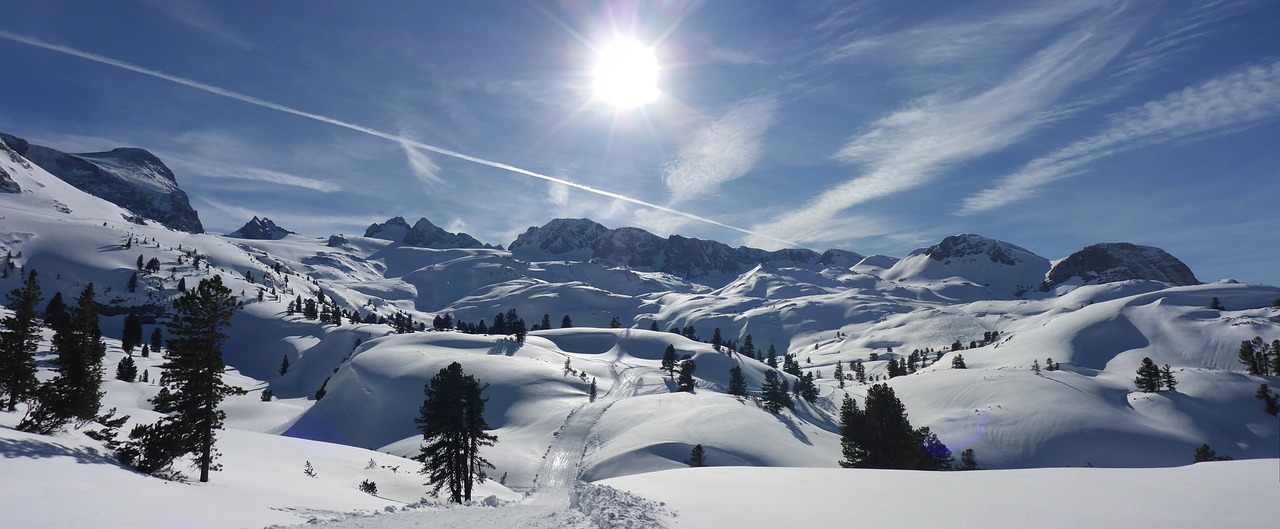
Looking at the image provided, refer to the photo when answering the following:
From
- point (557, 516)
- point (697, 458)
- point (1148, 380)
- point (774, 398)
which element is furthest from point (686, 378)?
point (557, 516)

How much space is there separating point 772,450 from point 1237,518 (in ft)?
161

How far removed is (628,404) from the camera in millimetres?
75125

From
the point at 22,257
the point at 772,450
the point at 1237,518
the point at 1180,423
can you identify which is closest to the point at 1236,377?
the point at 1180,423

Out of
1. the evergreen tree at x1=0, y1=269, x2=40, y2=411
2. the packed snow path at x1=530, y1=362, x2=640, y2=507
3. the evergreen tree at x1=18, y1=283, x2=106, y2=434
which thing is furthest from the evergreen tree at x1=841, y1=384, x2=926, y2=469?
the evergreen tree at x1=0, y1=269, x2=40, y2=411

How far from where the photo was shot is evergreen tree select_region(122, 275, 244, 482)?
20.2m

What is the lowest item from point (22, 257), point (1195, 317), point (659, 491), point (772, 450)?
point (772, 450)

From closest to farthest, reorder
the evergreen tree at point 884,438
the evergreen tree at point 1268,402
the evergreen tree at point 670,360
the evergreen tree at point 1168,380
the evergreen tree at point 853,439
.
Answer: the evergreen tree at point 884,438, the evergreen tree at point 853,439, the evergreen tree at point 1268,402, the evergreen tree at point 1168,380, the evergreen tree at point 670,360

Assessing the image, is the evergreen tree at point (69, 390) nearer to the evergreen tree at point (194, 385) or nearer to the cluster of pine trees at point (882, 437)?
the evergreen tree at point (194, 385)

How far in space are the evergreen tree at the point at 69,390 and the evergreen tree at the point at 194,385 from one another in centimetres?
285

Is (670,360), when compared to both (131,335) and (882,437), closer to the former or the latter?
(882,437)

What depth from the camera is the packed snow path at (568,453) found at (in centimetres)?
4481

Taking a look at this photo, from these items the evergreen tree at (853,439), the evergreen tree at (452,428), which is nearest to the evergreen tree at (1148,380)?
the evergreen tree at (853,439)

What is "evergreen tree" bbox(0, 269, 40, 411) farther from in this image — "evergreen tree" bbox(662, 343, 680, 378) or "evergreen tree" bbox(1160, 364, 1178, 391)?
"evergreen tree" bbox(1160, 364, 1178, 391)

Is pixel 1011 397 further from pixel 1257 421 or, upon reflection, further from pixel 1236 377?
pixel 1236 377
